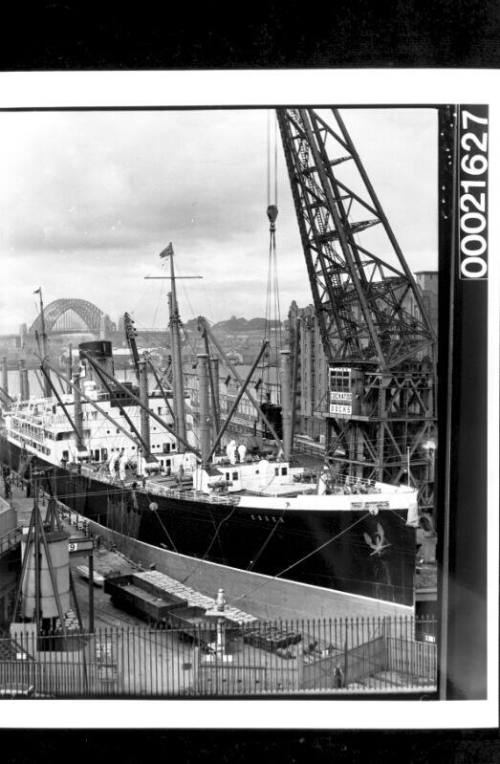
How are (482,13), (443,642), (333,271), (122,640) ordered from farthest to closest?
(333,271) → (122,640) → (443,642) → (482,13)

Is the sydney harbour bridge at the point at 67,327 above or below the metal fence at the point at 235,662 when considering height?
above

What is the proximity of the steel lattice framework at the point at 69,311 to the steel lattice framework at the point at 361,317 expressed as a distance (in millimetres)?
1668

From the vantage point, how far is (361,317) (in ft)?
19.1

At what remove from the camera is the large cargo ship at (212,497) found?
5.11 meters

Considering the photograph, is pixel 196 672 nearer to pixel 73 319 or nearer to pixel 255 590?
pixel 255 590

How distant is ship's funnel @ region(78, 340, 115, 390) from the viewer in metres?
5.43

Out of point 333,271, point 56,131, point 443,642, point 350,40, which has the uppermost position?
point 350,40

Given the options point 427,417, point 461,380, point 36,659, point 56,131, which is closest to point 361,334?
point 427,417

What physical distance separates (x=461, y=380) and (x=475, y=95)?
1.65m

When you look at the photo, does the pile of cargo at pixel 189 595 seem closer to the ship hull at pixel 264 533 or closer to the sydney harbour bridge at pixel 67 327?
the ship hull at pixel 264 533

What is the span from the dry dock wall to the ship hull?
0.07 meters

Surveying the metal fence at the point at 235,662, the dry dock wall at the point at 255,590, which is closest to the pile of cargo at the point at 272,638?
the metal fence at the point at 235,662

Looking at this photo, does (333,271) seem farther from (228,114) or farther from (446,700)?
(446,700)

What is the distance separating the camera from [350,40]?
3857mm
